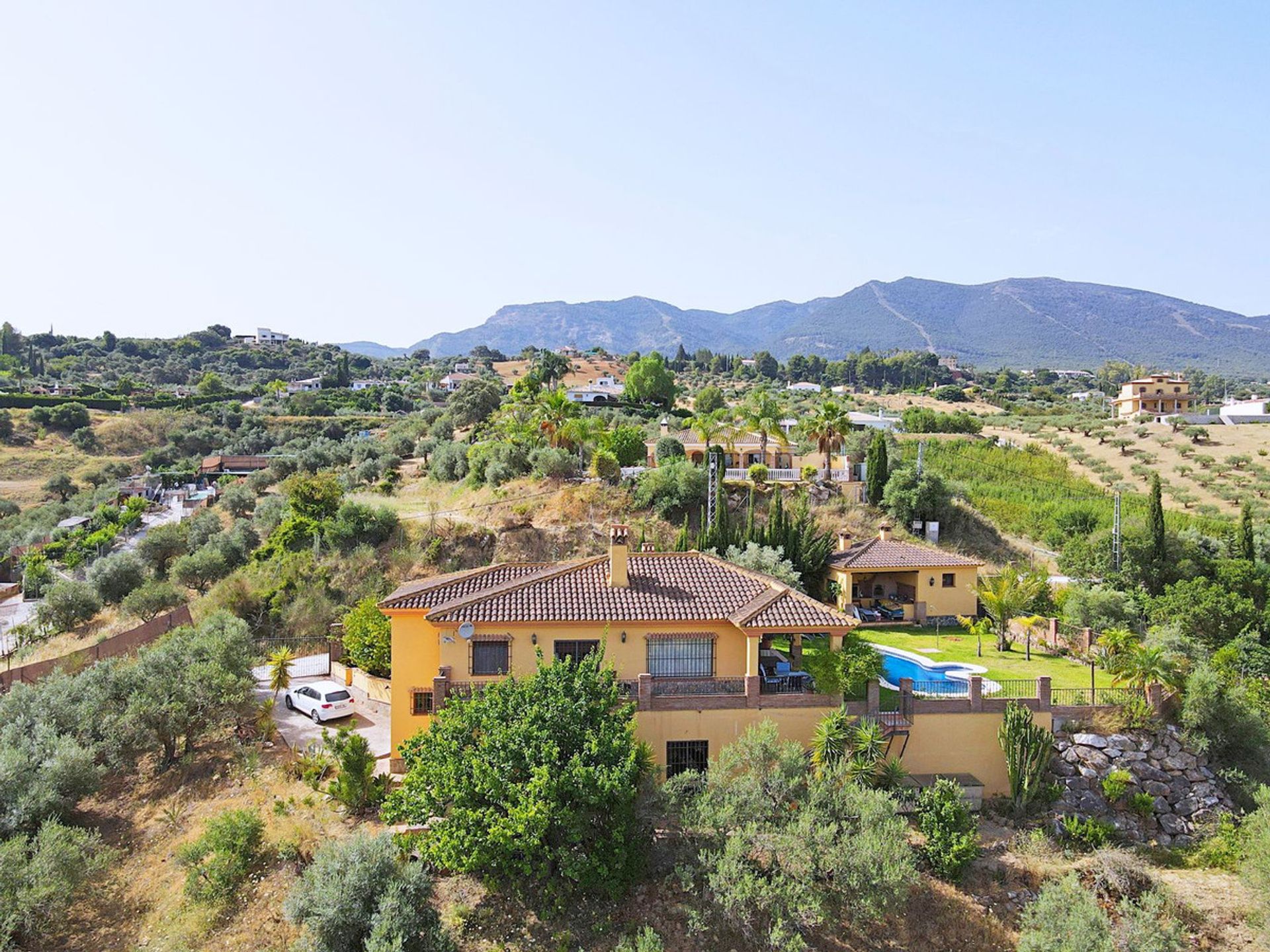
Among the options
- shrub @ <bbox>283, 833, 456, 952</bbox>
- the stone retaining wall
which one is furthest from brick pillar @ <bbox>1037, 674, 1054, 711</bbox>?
shrub @ <bbox>283, 833, 456, 952</bbox>

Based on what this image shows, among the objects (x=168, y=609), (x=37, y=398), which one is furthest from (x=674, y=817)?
(x=37, y=398)

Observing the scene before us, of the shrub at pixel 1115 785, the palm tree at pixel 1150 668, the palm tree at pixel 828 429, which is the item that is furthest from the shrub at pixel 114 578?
the palm tree at pixel 1150 668

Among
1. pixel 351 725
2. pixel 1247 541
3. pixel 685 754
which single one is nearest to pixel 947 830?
pixel 685 754

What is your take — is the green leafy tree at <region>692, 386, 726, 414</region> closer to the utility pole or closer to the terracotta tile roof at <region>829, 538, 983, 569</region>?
the terracotta tile roof at <region>829, 538, 983, 569</region>

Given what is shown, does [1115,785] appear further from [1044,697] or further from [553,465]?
[553,465]

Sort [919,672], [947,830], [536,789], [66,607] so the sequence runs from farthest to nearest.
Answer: [66,607], [919,672], [947,830], [536,789]

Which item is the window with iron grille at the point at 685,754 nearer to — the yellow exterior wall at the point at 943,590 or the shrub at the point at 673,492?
the yellow exterior wall at the point at 943,590
